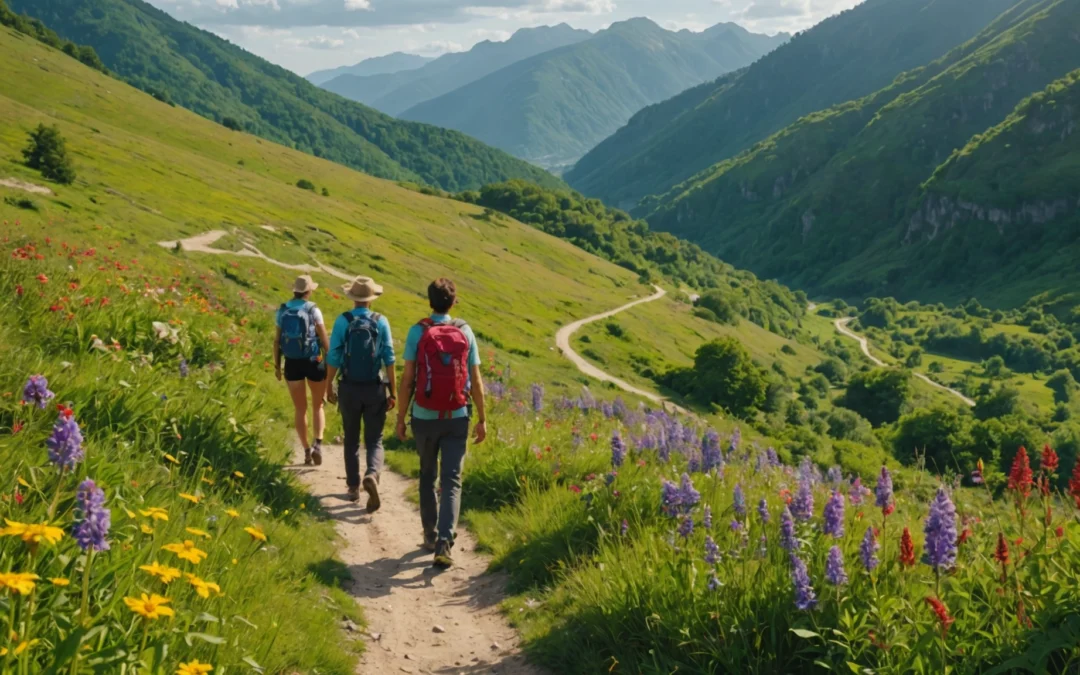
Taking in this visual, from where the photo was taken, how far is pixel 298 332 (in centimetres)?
1027

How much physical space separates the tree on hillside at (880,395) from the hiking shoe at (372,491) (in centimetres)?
12449

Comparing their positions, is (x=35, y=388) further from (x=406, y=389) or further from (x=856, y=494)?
(x=856, y=494)

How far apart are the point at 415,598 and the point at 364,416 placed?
9.09ft

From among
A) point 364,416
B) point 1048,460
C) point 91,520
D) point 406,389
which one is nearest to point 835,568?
point 1048,460

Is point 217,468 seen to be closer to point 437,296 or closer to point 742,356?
point 437,296

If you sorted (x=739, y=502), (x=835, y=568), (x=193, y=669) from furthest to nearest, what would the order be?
1. (x=739, y=502)
2. (x=835, y=568)
3. (x=193, y=669)

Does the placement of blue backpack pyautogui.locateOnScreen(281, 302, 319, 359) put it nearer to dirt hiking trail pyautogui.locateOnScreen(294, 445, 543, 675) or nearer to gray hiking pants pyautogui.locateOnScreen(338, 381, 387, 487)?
gray hiking pants pyautogui.locateOnScreen(338, 381, 387, 487)

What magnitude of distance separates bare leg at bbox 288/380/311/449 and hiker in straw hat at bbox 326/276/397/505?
1253mm

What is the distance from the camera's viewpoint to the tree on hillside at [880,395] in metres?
121

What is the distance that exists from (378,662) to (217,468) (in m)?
2.95

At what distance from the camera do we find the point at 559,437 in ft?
35.0

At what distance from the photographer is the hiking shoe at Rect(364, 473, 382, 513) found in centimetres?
919

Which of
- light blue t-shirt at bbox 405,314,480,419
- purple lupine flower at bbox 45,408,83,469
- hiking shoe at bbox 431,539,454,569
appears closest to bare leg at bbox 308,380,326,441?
light blue t-shirt at bbox 405,314,480,419

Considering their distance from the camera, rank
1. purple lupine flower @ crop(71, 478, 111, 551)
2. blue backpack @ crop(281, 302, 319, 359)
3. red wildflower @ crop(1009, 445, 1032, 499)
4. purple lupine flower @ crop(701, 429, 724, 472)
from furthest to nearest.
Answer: blue backpack @ crop(281, 302, 319, 359) < purple lupine flower @ crop(701, 429, 724, 472) < red wildflower @ crop(1009, 445, 1032, 499) < purple lupine flower @ crop(71, 478, 111, 551)
